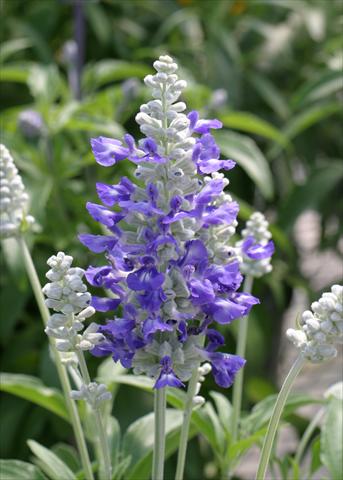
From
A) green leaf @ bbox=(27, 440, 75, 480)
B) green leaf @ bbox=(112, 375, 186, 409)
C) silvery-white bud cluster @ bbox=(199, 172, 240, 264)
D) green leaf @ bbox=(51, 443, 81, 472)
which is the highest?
silvery-white bud cluster @ bbox=(199, 172, 240, 264)

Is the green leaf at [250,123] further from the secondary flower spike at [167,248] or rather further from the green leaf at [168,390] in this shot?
the secondary flower spike at [167,248]

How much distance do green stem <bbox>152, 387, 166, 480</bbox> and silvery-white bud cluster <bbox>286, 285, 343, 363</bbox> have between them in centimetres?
15

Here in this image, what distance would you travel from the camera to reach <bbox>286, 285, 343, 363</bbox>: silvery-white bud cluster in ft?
2.59

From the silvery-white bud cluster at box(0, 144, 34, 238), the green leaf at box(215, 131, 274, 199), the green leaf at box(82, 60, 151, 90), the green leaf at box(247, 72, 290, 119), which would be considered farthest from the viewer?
the green leaf at box(247, 72, 290, 119)

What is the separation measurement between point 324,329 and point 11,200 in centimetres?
43

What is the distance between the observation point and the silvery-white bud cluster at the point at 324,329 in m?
0.79

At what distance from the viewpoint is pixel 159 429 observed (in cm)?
90

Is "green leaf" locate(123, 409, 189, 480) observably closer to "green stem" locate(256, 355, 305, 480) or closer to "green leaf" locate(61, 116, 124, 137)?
"green stem" locate(256, 355, 305, 480)

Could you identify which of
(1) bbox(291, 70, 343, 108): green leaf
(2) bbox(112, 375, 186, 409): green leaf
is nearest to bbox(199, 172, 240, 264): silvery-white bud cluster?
(2) bbox(112, 375, 186, 409): green leaf

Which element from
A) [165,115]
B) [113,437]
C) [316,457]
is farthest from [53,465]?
[165,115]

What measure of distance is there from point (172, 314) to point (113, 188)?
13cm

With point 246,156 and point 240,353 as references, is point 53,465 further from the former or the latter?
point 246,156

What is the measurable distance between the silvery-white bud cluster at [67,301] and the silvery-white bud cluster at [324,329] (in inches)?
7.8

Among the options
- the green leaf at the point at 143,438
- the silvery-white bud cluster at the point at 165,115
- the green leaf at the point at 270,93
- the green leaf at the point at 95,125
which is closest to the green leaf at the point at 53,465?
the green leaf at the point at 143,438
